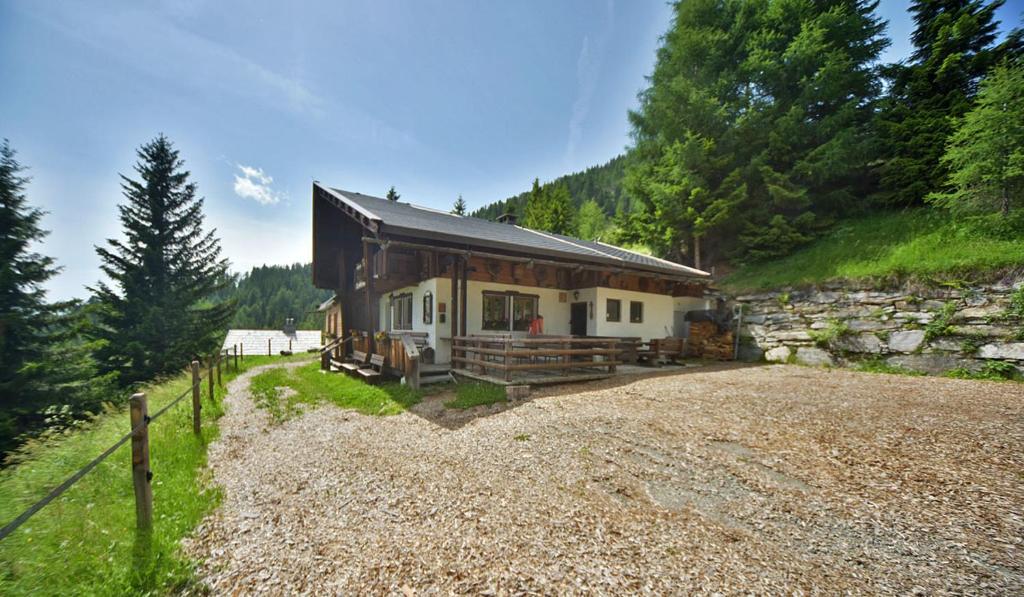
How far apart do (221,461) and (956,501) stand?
27.4 ft

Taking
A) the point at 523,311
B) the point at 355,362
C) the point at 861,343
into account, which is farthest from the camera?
the point at 355,362

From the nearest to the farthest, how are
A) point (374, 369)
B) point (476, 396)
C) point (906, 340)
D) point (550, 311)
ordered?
point (476, 396)
point (906, 340)
point (374, 369)
point (550, 311)

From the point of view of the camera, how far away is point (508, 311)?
11.5 metres

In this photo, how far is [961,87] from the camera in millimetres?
12664

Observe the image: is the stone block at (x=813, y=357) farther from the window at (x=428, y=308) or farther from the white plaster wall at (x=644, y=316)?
the window at (x=428, y=308)

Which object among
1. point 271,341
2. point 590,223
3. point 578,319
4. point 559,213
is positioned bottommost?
point 271,341

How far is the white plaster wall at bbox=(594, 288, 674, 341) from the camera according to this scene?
1208cm

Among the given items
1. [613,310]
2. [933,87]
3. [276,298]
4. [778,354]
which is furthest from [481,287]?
[276,298]

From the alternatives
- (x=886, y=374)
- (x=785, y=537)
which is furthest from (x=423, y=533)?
(x=886, y=374)

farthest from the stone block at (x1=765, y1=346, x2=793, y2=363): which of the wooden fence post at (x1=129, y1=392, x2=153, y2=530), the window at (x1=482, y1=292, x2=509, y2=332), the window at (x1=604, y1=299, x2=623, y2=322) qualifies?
the wooden fence post at (x1=129, y1=392, x2=153, y2=530)

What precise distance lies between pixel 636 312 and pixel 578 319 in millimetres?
2604

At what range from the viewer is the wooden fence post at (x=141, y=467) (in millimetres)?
2934

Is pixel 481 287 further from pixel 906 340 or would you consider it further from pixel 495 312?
pixel 906 340

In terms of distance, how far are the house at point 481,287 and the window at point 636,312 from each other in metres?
0.04
